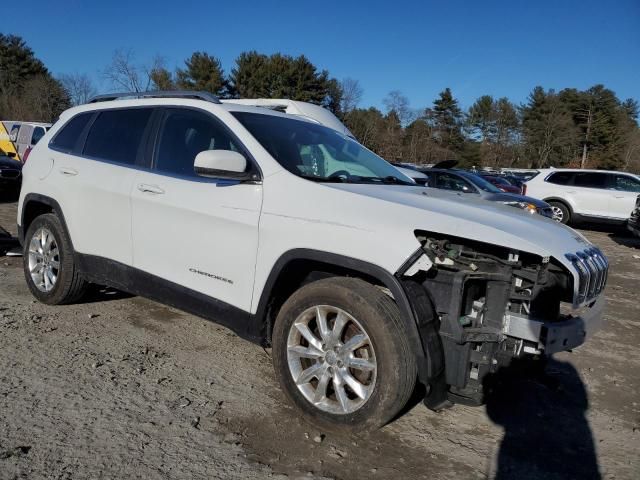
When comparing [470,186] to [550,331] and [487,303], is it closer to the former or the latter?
[487,303]

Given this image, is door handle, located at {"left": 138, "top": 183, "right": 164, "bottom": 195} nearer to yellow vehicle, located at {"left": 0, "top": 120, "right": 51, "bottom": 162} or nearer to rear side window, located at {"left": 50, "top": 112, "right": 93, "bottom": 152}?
rear side window, located at {"left": 50, "top": 112, "right": 93, "bottom": 152}

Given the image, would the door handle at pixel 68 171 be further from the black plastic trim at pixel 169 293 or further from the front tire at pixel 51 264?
the black plastic trim at pixel 169 293

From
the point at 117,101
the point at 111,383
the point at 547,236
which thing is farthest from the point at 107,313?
the point at 547,236

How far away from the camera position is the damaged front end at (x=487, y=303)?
266cm

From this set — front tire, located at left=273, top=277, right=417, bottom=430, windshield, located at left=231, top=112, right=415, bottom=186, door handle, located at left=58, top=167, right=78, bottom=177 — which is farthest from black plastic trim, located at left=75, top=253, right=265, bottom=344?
windshield, located at left=231, top=112, right=415, bottom=186

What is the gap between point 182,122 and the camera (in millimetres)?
3850

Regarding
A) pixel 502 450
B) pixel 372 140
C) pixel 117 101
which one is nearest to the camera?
pixel 502 450

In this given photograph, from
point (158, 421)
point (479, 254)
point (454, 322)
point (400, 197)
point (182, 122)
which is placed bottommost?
point (158, 421)

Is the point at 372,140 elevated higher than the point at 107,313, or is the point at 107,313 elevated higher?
the point at 372,140

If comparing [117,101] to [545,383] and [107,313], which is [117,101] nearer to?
[107,313]

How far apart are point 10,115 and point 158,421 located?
44024 millimetres

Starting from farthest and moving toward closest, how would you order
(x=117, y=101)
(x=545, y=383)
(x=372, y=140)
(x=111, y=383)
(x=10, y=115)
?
(x=372, y=140) → (x=10, y=115) → (x=117, y=101) → (x=545, y=383) → (x=111, y=383)

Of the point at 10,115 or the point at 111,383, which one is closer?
the point at 111,383

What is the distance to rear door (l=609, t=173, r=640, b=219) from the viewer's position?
14.8 metres
